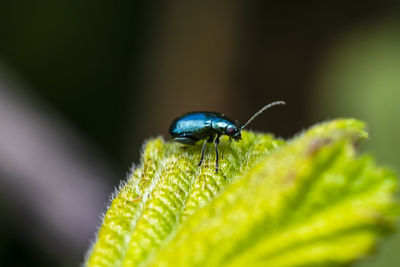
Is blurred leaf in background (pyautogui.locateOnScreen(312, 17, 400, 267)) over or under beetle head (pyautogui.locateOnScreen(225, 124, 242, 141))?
over

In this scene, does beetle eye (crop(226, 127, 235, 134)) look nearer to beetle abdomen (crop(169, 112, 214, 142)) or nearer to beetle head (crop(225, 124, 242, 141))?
beetle head (crop(225, 124, 242, 141))

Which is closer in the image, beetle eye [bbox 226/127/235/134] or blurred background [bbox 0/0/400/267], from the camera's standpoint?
beetle eye [bbox 226/127/235/134]

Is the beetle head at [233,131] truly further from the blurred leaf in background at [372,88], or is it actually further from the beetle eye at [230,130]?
the blurred leaf in background at [372,88]

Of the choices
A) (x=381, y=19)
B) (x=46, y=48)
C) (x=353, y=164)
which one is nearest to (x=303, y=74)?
(x=381, y=19)

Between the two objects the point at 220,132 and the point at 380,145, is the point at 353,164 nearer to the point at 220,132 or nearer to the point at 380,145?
the point at 220,132

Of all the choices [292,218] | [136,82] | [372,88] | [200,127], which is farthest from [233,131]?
[136,82]

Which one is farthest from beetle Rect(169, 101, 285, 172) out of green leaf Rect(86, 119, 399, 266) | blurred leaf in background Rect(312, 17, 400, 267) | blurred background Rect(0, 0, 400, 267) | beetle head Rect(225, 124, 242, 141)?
blurred background Rect(0, 0, 400, 267)

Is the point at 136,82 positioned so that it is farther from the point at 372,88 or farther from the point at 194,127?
the point at 194,127

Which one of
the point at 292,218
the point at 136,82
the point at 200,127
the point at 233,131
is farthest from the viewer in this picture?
the point at 136,82
